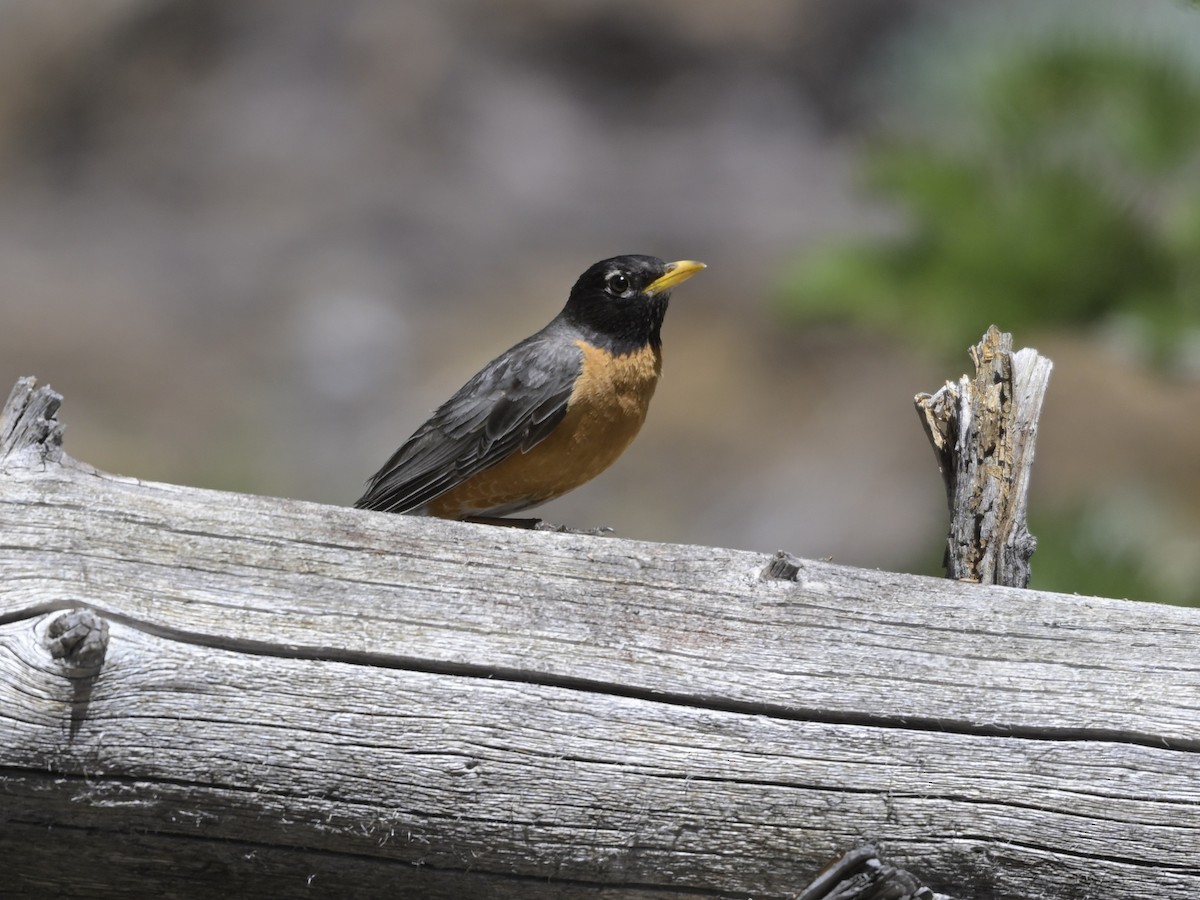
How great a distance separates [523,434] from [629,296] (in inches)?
38.4

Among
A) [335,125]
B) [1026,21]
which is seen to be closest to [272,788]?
[1026,21]

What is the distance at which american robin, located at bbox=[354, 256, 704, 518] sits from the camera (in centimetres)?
448

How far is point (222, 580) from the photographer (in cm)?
269

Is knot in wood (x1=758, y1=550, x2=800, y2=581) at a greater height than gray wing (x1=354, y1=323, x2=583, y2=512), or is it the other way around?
gray wing (x1=354, y1=323, x2=583, y2=512)

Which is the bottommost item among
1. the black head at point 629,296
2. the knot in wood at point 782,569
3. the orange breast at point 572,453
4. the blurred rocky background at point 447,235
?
the knot in wood at point 782,569

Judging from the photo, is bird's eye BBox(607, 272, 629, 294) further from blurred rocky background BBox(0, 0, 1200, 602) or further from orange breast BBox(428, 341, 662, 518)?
blurred rocky background BBox(0, 0, 1200, 602)

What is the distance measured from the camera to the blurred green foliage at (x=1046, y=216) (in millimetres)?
5617

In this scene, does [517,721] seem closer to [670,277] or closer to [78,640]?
[78,640]

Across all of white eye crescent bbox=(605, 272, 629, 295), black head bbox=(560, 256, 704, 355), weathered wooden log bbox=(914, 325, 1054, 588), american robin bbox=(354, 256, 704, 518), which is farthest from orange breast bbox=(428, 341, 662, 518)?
weathered wooden log bbox=(914, 325, 1054, 588)

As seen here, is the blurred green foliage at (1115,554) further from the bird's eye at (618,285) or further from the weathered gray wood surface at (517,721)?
the weathered gray wood surface at (517,721)

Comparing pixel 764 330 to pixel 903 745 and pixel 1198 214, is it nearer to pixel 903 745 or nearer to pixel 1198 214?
pixel 1198 214

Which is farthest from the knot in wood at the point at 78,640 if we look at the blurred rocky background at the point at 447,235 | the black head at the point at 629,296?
the blurred rocky background at the point at 447,235

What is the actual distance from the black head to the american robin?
0.16m

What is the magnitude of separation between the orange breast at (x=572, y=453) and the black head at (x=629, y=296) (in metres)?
0.36
